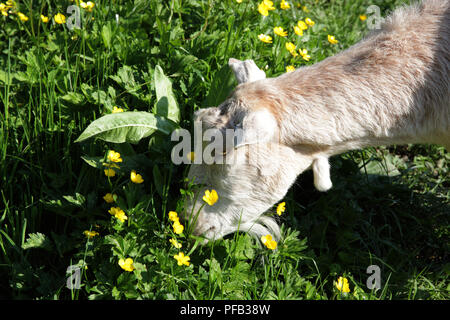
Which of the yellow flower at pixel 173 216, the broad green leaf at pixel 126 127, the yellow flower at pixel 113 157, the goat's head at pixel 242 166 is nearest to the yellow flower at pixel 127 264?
the yellow flower at pixel 173 216

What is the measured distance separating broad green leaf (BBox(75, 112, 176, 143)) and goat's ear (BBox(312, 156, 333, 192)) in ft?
3.63

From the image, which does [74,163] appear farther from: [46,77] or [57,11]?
[57,11]

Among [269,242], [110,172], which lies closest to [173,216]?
[110,172]

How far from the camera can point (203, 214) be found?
3383 millimetres

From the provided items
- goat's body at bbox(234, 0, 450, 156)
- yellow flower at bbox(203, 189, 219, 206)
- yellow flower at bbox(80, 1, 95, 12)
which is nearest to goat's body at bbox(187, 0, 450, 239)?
goat's body at bbox(234, 0, 450, 156)

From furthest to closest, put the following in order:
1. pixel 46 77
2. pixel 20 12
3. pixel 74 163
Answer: pixel 20 12
pixel 46 77
pixel 74 163

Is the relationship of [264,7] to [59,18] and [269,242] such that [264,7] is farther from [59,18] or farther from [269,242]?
[269,242]

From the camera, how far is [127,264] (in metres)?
2.92

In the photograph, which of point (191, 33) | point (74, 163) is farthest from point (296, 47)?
point (74, 163)

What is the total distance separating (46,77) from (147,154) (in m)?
1.12

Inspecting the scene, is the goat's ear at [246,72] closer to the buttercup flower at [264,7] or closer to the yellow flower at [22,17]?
the buttercup flower at [264,7]

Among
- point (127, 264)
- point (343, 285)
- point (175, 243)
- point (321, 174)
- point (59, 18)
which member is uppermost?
point (59, 18)

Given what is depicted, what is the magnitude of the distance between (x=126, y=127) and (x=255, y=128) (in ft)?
3.20

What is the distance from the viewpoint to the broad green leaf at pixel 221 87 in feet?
12.5
